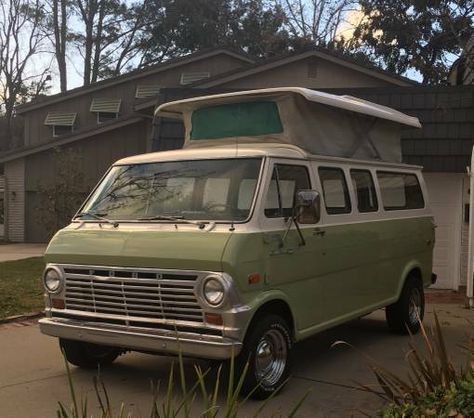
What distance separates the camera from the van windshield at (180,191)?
5.49 meters

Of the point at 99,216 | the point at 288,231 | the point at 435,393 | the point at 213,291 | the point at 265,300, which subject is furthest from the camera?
the point at 99,216

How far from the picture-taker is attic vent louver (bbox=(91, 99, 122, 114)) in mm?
28203

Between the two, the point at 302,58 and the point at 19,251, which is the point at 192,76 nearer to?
the point at 302,58

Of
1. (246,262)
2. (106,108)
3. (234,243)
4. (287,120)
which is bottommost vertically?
(246,262)

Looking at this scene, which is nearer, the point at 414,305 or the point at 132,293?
the point at 132,293

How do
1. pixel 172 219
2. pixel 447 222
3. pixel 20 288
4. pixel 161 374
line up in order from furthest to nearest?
pixel 447 222 < pixel 20 288 < pixel 161 374 < pixel 172 219

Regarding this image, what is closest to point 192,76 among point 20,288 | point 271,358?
point 20,288

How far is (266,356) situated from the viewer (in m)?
5.34

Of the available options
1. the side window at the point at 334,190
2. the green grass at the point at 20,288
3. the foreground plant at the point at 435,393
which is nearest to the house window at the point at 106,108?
the green grass at the point at 20,288

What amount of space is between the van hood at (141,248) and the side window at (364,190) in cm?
228

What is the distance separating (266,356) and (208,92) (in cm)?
755

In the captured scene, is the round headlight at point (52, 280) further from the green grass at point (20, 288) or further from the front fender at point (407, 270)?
the front fender at point (407, 270)

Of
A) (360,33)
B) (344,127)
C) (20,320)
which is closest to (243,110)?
(344,127)

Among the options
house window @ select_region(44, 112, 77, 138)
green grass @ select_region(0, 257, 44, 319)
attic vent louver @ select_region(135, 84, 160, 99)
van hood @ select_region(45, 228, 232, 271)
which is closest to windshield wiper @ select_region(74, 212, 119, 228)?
van hood @ select_region(45, 228, 232, 271)
